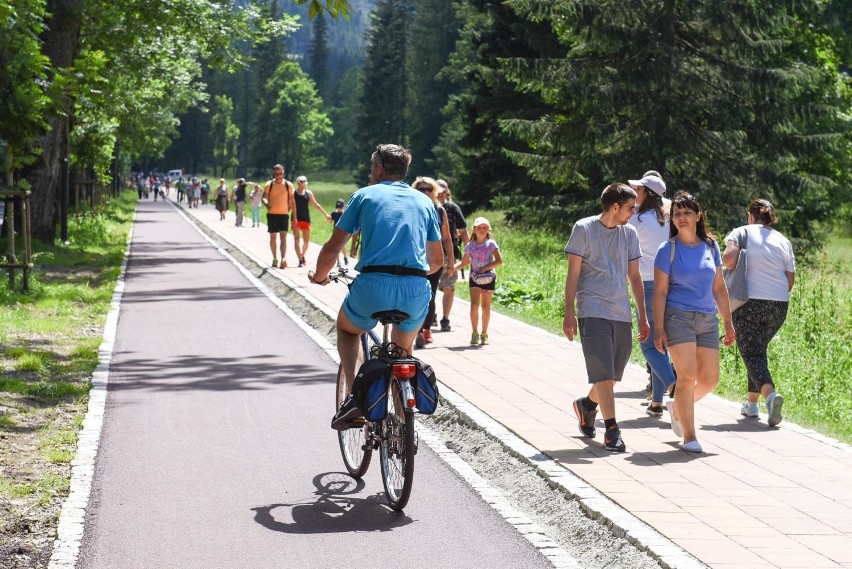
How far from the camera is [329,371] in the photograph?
12.3m

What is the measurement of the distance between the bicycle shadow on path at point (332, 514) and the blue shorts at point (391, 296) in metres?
0.98

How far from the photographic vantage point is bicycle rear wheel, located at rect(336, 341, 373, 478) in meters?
7.39

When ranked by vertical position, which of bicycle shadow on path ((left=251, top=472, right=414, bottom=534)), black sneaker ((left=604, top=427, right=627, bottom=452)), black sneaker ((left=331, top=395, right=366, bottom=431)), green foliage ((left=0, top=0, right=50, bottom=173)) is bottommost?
bicycle shadow on path ((left=251, top=472, right=414, bottom=534))

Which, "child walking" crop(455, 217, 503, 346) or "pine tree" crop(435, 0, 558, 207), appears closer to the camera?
"child walking" crop(455, 217, 503, 346)

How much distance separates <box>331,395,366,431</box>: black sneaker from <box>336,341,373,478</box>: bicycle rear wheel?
0.06 meters

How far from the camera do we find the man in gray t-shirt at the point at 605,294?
26.4 feet

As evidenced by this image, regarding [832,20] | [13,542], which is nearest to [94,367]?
[13,542]

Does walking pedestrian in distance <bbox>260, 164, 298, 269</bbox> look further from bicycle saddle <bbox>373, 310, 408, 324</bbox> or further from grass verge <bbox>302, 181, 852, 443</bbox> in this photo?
bicycle saddle <bbox>373, 310, 408, 324</bbox>

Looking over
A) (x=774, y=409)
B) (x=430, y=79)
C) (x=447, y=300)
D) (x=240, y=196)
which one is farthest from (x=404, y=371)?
(x=430, y=79)

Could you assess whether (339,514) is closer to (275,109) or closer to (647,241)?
(647,241)

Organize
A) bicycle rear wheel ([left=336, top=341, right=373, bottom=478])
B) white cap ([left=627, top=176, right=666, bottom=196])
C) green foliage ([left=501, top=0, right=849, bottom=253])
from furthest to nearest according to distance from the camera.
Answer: green foliage ([left=501, top=0, right=849, bottom=253]) < white cap ([left=627, top=176, right=666, bottom=196]) < bicycle rear wheel ([left=336, top=341, right=373, bottom=478])

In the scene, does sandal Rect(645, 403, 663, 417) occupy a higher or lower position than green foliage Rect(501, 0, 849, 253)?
lower

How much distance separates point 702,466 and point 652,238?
2.58m

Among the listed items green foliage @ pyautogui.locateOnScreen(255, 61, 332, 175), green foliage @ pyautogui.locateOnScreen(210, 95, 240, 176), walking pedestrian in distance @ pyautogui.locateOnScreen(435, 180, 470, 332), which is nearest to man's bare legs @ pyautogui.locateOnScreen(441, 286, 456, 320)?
walking pedestrian in distance @ pyautogui.locateOnScreen(435, 180, 470, 332)
